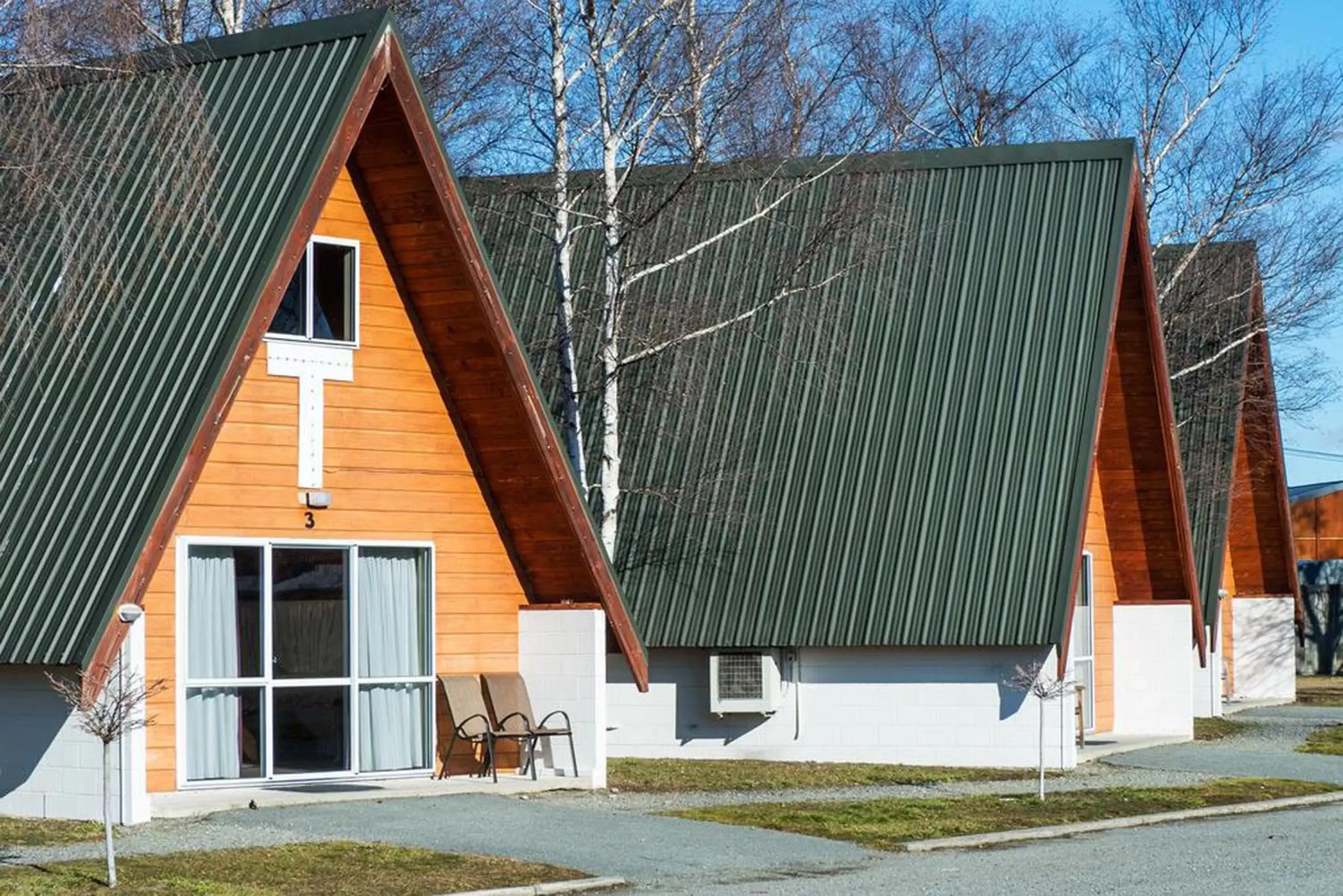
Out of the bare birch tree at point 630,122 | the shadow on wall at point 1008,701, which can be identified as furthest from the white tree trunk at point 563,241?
the shadow on wall at point 1008,701

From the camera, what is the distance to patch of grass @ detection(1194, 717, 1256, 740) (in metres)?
28.5

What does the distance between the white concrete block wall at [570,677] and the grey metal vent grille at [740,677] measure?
379 centimetres

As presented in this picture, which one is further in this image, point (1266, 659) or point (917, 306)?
point (1266, 659)

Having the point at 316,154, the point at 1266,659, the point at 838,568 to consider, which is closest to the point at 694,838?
the point at 316,154

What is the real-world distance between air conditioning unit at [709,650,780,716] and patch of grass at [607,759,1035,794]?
1.96 feet

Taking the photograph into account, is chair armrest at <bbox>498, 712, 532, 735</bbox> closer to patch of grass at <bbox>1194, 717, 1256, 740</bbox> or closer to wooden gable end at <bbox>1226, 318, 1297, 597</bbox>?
patch of grass at <bbox>1194, 717, 1256, 740</bbox>

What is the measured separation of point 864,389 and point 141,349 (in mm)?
10121

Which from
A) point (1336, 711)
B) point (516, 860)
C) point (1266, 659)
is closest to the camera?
point (516, 860)

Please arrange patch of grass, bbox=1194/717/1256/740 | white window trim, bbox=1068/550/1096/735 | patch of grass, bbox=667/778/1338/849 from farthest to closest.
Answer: patch of grass, bbox=1194/717/1256/740
white window trim, bbox=1068/550/1096/735
patch of grass, bbox=667/778/1338/849

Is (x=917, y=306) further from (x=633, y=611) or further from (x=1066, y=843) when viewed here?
(x=1066, y=843)

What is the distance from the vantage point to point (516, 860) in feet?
47.2

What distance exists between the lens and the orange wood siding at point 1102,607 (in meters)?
27.1

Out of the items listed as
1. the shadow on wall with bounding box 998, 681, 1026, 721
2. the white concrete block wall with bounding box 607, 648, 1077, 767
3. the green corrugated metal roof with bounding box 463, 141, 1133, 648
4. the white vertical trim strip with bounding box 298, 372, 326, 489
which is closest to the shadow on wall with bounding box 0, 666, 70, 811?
the white vertical trim strip with bounding box 298, 372, 326, 489

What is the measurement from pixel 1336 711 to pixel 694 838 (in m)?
21.6
